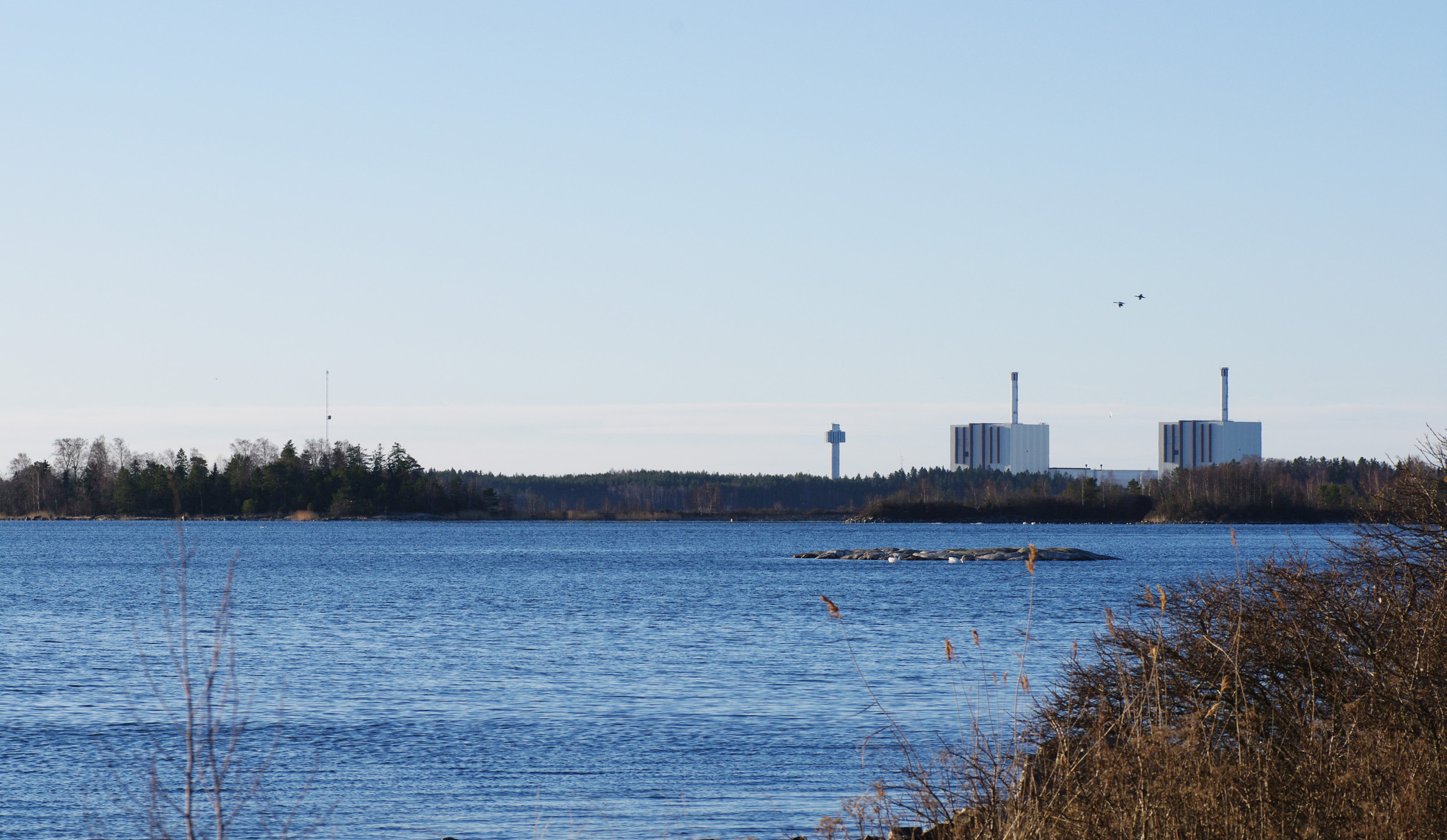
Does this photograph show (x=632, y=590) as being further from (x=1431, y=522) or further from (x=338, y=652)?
(x=1431, y=522)

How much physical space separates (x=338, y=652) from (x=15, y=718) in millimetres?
13040

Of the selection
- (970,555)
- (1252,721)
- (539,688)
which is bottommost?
(970,555)

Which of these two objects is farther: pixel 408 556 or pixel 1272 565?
pixel 408 556

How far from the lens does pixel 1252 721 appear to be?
1000 cm

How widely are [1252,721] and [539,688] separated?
70.3ft

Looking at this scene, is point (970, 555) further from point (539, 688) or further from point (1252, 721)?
point (1252, 721)

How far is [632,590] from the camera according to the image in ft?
219

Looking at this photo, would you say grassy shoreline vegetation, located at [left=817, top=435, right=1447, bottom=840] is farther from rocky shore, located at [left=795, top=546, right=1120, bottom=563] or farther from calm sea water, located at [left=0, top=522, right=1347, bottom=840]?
rocky shore, located at [left=795, top=546, right=1120, bottom=563]

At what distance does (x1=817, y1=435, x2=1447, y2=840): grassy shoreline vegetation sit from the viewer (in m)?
7.78

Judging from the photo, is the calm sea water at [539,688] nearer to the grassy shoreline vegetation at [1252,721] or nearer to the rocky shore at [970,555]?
the grassy shoreline vegetation at [1252,721]

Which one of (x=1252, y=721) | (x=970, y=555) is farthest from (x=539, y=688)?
(x=970, y=555)

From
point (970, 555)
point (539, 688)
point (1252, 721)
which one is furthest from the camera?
point (970, 555)

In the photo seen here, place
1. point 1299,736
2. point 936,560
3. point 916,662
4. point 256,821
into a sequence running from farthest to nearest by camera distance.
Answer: point 936,560, point 916,662, point 256,821, point 1299,736

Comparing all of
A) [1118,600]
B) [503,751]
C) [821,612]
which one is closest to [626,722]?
[503,751]
